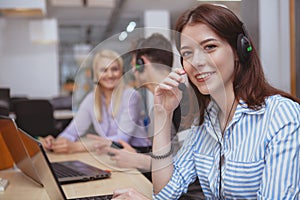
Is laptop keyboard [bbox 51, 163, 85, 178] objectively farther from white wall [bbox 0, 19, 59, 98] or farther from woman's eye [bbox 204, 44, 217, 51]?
white wall [bbox 0, 19, 59, 98]

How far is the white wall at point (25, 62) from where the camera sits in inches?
309

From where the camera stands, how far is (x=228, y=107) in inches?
45.6

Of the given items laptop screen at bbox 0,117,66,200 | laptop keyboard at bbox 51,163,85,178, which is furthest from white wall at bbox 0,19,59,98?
laptop screen at bbox 0,117,66,200

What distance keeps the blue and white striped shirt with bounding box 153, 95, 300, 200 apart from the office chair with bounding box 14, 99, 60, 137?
2906 millimetres

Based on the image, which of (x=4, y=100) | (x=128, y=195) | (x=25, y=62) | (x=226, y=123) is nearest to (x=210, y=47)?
(x=226, y=123)

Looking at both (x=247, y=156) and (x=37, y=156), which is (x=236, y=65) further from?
(x=37, y=156)

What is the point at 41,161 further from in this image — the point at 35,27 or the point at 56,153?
the point at 35,27

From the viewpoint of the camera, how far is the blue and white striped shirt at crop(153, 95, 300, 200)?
37.3 inches

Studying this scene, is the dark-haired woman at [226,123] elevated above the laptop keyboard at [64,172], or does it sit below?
above

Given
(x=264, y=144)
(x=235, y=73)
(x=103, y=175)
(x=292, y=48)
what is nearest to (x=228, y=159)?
(x=264, y=144)

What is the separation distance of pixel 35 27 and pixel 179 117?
237 inches

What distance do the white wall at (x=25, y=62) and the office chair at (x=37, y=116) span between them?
4041 mm

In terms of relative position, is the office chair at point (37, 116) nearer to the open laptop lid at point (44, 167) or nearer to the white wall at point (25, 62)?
the open laptop lid at point (44, 167)

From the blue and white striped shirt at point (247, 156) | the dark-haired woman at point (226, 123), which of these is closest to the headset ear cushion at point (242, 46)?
the dark-haired woman at point (226, 123)
